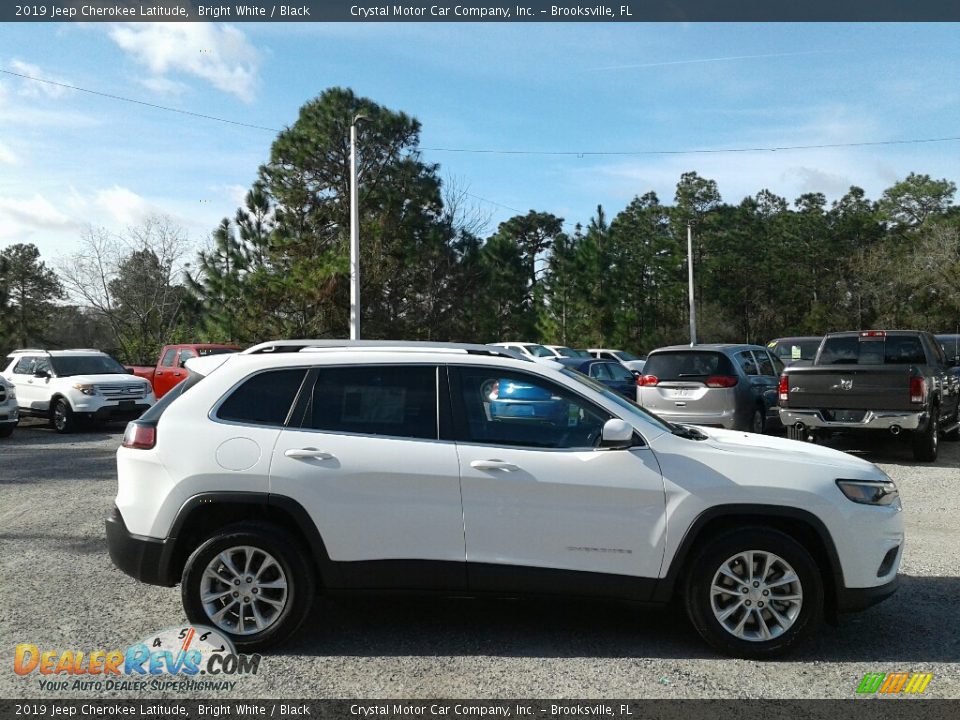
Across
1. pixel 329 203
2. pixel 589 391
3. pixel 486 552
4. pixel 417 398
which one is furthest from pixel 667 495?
pixel 329 203

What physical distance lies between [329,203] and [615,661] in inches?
1195

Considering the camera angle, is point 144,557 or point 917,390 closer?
point 144,557

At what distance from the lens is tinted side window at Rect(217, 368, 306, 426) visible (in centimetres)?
488

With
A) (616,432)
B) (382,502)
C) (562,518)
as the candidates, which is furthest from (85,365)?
(616,432)

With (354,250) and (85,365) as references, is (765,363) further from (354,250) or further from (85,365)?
(85,365)

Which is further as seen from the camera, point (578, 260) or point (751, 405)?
point (578, 260)

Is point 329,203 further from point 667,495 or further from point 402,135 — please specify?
point 667,495

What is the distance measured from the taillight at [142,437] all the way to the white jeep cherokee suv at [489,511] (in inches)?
0.5

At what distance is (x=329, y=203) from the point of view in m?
33.2

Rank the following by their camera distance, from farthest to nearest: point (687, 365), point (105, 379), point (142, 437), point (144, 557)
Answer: point (105, 379), point (687, 365), point (142, 437), point (144, 557)

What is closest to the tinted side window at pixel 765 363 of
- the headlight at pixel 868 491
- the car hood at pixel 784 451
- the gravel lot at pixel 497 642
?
the gravel lot at pixel 497 642

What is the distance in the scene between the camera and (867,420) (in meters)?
11.3

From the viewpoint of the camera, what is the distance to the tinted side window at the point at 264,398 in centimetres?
488

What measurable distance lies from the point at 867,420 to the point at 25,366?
55.1 feet
